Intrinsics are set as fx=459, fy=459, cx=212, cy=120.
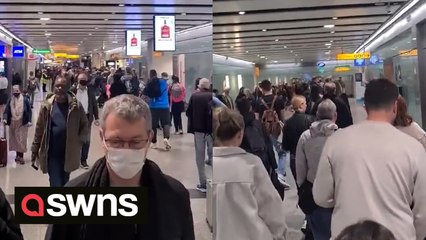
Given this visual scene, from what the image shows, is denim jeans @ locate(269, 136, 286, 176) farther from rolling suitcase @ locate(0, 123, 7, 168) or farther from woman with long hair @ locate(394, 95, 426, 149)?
rolling suitcase @ locate(0, 123, 7, 168)

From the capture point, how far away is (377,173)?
79.0 inches

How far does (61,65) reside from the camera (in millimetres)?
2314

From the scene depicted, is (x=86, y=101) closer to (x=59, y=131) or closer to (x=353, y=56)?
(x=59, y=131)

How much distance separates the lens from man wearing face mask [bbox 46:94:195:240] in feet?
5.72

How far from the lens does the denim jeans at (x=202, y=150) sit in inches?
89.5

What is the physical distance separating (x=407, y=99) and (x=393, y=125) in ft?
0.55

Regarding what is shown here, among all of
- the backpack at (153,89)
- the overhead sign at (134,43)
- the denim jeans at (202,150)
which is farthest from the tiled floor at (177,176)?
the overhead sign at (134,43)

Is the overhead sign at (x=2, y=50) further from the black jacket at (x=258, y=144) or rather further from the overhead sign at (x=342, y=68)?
the overhead sign at (x=342, y=68)

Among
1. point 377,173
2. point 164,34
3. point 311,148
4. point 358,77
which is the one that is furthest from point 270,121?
point 164,34

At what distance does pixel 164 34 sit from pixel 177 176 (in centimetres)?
70

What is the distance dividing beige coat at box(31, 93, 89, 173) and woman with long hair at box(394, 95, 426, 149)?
1.47 metres

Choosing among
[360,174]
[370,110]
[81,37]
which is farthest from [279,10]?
[81,37]

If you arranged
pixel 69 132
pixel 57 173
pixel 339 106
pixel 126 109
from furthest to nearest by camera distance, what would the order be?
pixel 69 132
pixel 339 106
pixel 57 173
pixel 126 109

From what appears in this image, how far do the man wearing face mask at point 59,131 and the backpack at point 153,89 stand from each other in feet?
1.06
